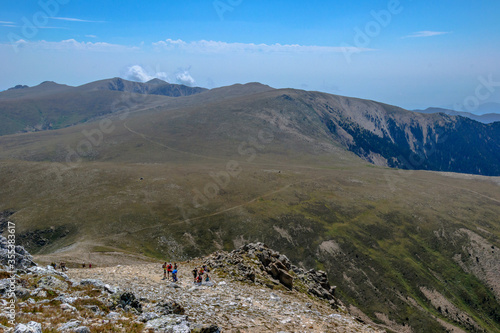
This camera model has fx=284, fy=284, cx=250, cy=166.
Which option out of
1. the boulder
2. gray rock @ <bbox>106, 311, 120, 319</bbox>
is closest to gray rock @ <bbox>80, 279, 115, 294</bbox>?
gray rock @ <bbox>106, 311, 120, 319</bbox>

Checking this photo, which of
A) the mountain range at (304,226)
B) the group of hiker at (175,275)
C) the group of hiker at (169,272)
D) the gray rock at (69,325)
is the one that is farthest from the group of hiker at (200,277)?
the mountain range at (304,226)

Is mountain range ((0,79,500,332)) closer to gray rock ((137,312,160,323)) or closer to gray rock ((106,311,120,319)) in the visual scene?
gray rock ((106,311,120,319))

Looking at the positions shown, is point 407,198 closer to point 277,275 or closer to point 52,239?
point 277,275

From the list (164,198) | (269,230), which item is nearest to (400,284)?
(269,230)

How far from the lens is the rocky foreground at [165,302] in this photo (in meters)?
16.1

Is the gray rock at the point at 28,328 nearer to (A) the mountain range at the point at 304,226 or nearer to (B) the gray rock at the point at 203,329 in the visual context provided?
(B) the gray rock at the point at 203,329

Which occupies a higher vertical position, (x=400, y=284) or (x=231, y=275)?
(x=231, y=275)

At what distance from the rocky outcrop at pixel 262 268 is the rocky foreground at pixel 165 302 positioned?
0.14 m

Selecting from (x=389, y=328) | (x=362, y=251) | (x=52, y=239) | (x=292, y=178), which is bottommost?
(x=389, y=328)

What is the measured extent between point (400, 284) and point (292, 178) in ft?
274

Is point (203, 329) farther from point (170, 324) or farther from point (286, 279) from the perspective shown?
point (286, 279)

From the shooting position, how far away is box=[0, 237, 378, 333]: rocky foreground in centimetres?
1611

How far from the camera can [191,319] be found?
20.0 meters

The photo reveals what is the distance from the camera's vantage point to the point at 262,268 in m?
39.7
